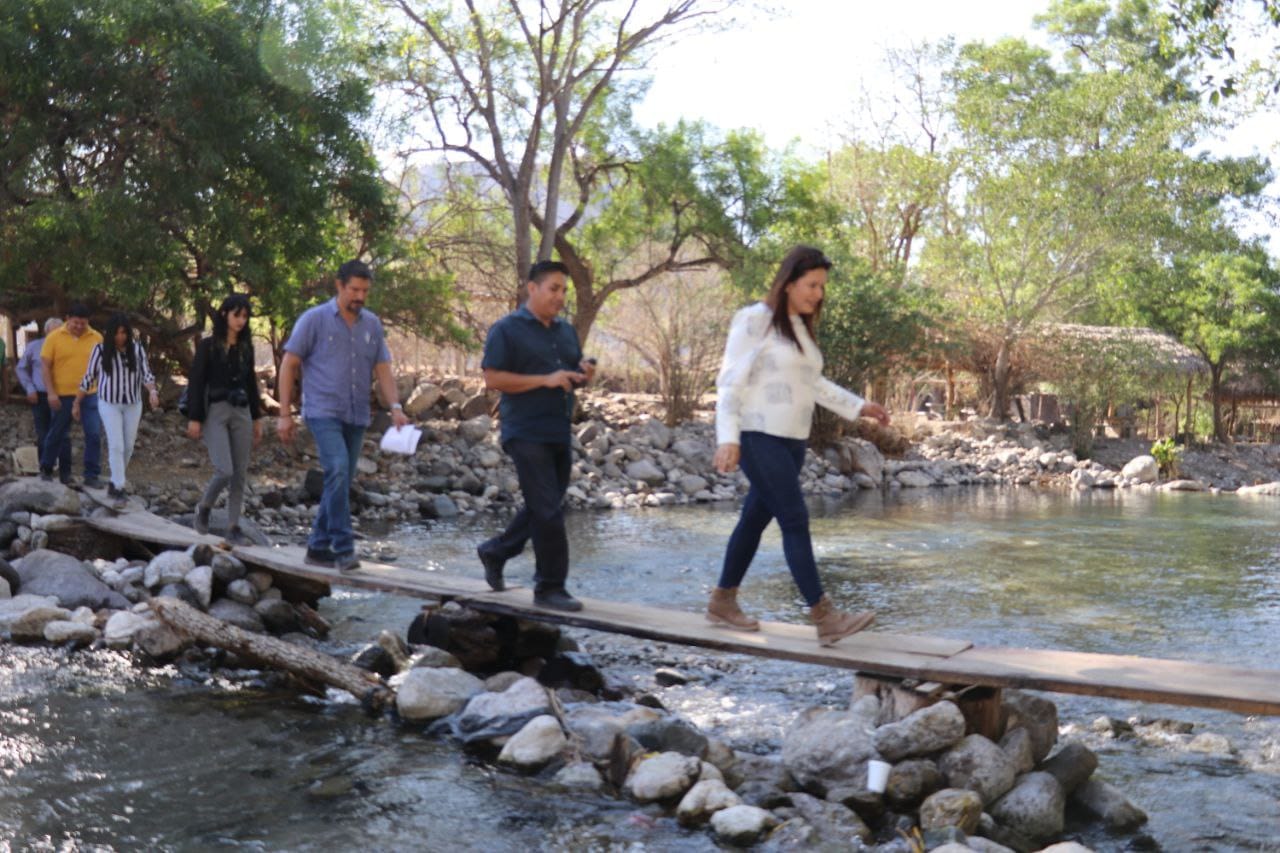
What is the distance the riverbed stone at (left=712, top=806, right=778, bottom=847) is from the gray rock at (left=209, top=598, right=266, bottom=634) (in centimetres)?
387

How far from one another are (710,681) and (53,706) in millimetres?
3225

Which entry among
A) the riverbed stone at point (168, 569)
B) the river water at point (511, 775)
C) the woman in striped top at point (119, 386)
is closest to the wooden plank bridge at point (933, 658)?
the river water at point (511, 775)

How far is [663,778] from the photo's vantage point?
181 inches

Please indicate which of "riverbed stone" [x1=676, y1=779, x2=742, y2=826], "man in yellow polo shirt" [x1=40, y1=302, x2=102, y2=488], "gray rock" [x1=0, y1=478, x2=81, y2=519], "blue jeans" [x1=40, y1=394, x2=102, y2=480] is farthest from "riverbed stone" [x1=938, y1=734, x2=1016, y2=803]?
"blue jeans" [x1=40, y1=394, x2=102, y2=480]

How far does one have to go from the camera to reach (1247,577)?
1148 cm

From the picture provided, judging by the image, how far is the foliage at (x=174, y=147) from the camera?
12.9 meters

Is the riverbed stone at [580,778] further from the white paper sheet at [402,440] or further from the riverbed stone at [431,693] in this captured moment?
the white paper sheet at [402,440]

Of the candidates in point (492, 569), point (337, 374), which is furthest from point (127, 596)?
point (492, 569)

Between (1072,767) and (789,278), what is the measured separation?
7.14 feet

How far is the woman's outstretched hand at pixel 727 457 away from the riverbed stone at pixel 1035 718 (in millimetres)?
1497

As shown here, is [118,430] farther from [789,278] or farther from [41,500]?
[789,278]

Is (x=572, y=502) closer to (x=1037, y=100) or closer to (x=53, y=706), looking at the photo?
(x=53, y=706)

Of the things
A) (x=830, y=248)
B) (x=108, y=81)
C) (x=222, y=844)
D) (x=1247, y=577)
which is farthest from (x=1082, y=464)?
(x=222, y=844)

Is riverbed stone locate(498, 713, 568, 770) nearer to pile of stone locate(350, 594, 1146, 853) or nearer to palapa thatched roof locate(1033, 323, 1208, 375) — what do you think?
pile of stone locate(350, 594, 1146, 853)
